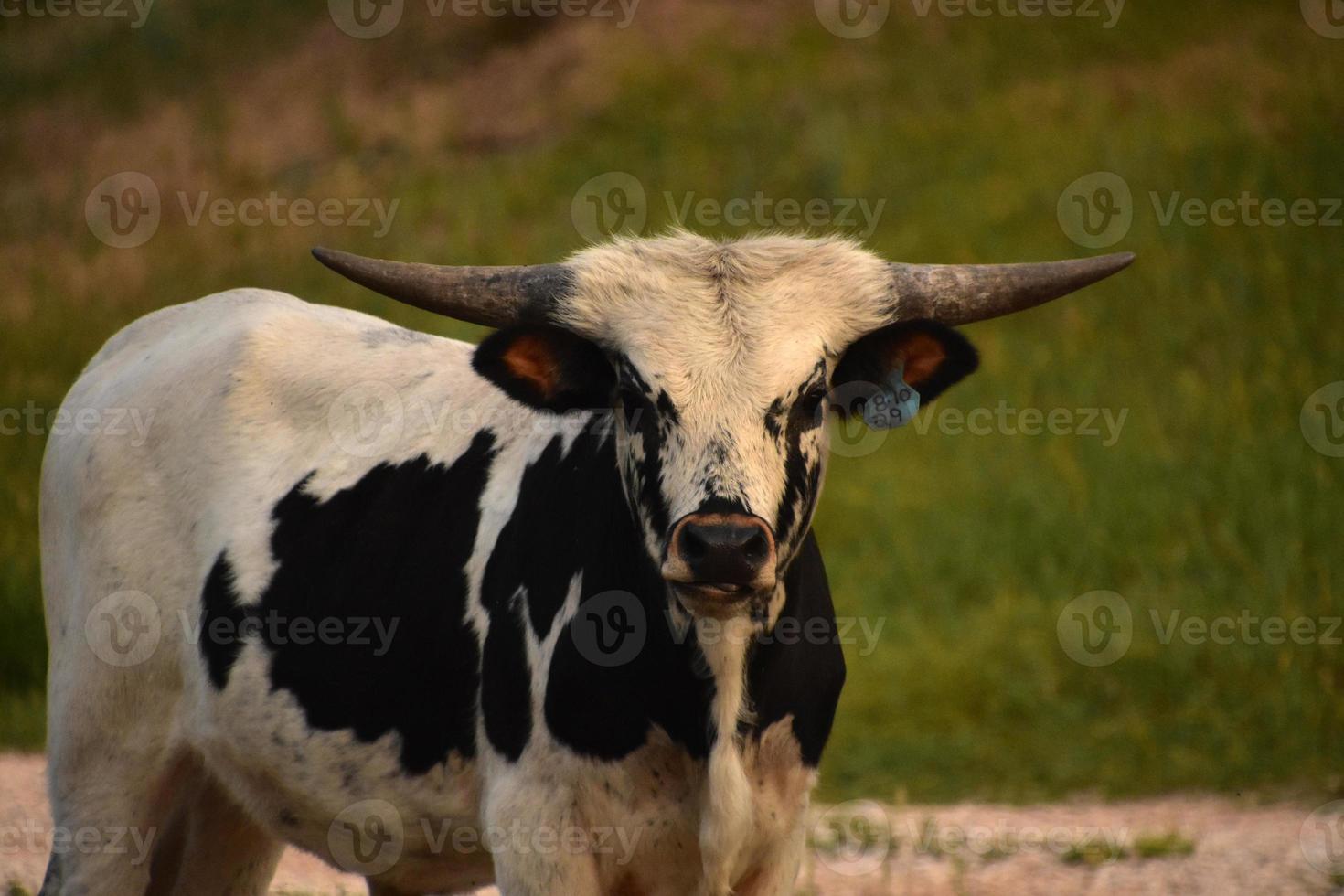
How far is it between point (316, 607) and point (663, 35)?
1351 cm

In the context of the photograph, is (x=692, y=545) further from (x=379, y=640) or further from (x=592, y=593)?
(x=379, y=640)

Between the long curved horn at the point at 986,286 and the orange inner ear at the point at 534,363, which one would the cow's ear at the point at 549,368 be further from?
the long curved horn at the point at 986,286

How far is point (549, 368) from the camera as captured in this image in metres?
4.32

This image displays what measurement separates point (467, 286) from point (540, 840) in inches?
54.4

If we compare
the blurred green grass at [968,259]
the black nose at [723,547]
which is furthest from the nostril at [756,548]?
the blurred green grass at [968,259]

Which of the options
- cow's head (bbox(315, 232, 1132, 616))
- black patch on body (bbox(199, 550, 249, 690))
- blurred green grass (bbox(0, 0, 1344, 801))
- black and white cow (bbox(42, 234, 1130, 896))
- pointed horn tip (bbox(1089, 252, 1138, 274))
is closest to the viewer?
cow's head (bbox(315, 232, 1132, 616))

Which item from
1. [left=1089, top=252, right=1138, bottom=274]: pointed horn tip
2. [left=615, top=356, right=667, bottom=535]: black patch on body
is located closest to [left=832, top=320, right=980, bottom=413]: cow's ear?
[left=1089, top=252, right=1138, bottom=274]: pointed horn tip

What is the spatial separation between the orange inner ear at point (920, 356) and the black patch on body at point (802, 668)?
0.49 metres

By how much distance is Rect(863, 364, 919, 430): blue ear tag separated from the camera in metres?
4.33

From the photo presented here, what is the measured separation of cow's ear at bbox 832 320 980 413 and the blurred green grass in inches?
177

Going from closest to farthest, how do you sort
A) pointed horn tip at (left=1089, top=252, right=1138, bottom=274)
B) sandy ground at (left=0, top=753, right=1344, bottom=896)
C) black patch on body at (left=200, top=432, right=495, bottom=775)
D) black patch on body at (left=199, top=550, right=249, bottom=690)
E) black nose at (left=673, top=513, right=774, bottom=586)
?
black nose at (left=673, top=513, right=774, bottom=586), pointed horn tip at (left=1089, top=252, right=1138, bottom=274), black patch on body at (left=200, top=432, right=495, bottom=775), black patch on body at (left=199, top=550, right=249, bottom=690), sandy ground at (left=0, top=753, right=1344, bottom=896)

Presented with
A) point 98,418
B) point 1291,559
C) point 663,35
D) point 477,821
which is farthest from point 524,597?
point 663,35

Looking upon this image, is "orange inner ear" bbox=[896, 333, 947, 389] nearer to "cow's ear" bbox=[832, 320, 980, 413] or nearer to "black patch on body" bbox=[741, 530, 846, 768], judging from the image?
"cow's ear" bbox=[832, 320, 980, 413]

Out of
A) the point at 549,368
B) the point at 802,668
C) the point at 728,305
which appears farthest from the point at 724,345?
the point at 802,668
